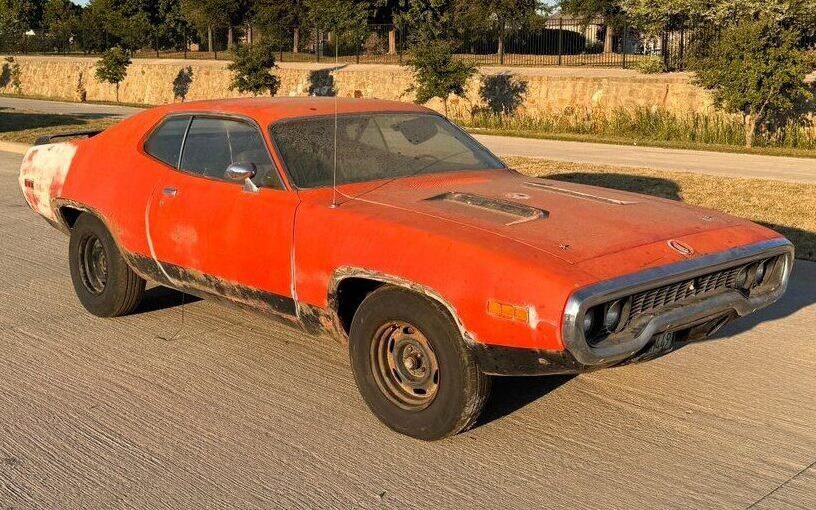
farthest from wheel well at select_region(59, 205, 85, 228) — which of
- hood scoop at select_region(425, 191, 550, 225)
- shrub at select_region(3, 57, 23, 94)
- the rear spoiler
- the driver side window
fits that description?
shrub at select_region(3, 57, 23, 94)

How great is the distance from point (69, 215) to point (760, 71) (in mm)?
14848

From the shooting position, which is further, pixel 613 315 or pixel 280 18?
pixel 280 18

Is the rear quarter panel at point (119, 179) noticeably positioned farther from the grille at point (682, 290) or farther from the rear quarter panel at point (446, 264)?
the grille at point (682, 290)

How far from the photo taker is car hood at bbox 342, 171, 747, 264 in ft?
13.7

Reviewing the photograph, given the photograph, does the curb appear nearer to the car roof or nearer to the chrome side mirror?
the car roof

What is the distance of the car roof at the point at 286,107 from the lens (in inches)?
213

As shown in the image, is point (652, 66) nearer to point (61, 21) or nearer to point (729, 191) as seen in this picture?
point (729, 191)

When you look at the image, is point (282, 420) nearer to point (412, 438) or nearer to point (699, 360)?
point (412, 438)

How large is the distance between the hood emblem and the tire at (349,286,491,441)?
102 cm

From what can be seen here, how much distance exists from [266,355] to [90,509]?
6.35 feet

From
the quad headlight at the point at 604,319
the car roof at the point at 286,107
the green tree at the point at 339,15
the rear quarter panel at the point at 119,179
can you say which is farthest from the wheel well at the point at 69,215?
the green tree at the point at 339,15

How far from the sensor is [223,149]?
553 cm

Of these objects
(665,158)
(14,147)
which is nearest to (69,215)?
(665,158)

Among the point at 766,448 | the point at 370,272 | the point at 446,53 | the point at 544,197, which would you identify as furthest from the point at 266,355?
the point at 446,53
